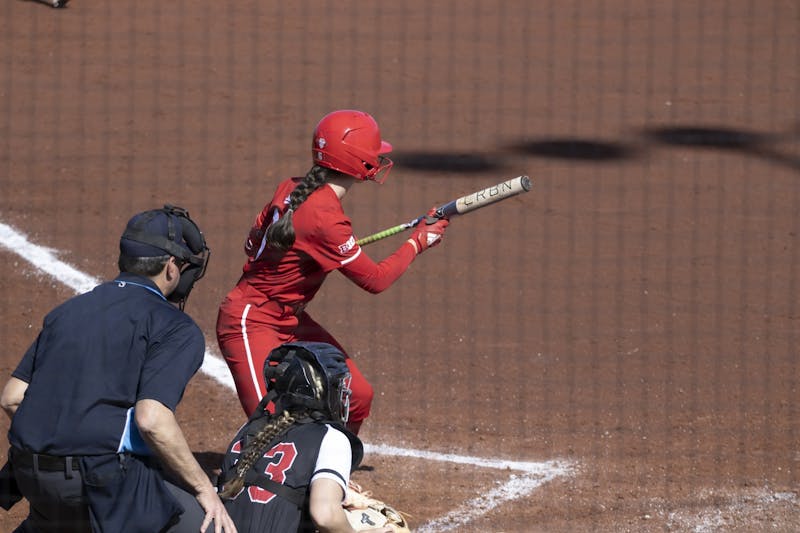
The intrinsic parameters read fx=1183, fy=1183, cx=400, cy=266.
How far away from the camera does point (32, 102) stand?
10680 millimetres

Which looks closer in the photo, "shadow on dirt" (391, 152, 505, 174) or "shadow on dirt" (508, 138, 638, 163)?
"shadow on dirt" (391, 152, 505, 174)

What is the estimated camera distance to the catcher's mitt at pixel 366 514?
4.00 m

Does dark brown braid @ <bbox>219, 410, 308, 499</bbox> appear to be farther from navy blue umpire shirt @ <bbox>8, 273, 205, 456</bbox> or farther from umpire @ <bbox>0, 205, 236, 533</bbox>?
navy blue umpire shirt @ <bbox>8, 273, 205, 456</bbox>


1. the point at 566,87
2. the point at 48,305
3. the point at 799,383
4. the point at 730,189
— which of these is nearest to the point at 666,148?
the point at 730,189

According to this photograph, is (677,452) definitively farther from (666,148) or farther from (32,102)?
(32,102)

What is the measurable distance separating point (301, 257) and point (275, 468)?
4.54ft

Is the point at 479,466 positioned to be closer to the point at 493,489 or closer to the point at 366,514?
the point at 493,489

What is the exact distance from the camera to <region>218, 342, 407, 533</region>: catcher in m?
3.39

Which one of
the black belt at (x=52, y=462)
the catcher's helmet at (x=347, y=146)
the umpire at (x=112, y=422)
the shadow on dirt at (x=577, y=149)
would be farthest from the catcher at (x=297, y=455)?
the shadow on dirt at (x=577, y=149)

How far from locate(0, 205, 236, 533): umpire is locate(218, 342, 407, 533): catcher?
106mm

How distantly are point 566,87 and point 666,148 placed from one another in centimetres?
174

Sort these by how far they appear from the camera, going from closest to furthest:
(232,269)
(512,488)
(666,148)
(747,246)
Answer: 1. (512,488)
2. (232,269)
3. (747,246)
4. (666,148)

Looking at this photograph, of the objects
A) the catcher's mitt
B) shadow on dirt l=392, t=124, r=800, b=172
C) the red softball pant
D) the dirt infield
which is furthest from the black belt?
shadow on dirt l=392, t=124, r=800, b=172

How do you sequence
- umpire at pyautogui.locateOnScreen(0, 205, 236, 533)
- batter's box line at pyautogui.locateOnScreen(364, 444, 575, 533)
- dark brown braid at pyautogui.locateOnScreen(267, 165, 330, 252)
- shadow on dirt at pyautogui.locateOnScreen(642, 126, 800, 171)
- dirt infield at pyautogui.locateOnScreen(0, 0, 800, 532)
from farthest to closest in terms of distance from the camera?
shadow on dirt at pyautogui.locateOnScreen(642, 126, 800, 171)
dirt infield at pyautogui.locateOnScreen(0, 0, 800, 532)
batter's box line at pyautogui.locateOnScreen(364, 444, 575, 533)
dark brown braid at pyautogui.locateOnScreen(267, 165, 330, 252)
umpire at pyautogui.locateOnScreen(0, 205, 236, 533)
